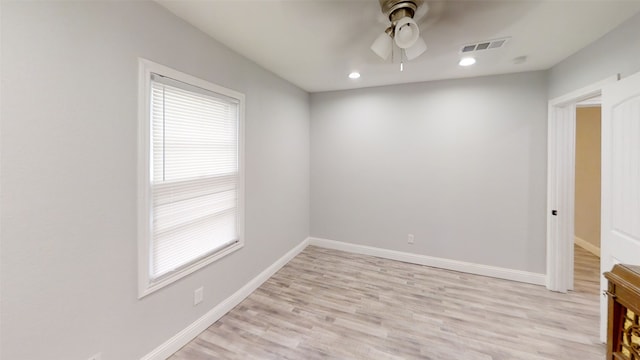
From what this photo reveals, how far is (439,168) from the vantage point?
346cm

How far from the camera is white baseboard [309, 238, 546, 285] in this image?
3.09m

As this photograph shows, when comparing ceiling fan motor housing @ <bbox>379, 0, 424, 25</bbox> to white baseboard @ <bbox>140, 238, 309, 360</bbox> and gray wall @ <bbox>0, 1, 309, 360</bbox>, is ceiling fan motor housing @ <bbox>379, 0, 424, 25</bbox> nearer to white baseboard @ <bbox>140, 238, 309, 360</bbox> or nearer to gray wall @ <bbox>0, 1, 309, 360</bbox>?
gray wall @ <bbox>0, 1, 309, 360</bbox>

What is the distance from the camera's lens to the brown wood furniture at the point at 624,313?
1.00 m

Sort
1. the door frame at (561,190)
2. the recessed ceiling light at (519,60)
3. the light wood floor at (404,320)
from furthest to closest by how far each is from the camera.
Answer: the door frame at (561,190), the recessed ceiling light at (519,60), the light wood floor at (404,320)

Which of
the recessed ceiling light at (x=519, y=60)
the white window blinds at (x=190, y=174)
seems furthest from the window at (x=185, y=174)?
the recessed ceiling light at (x=519, y=60)

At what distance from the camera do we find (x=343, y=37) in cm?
219

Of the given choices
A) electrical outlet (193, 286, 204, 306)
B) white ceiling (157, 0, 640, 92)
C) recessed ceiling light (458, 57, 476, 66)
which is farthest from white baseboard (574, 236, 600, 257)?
electrical outlet (193, 286, 204, 306)

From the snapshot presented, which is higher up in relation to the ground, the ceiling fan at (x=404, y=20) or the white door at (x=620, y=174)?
the ceiling fan at (x=404, y=20)

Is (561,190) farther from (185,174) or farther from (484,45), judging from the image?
(185,174)

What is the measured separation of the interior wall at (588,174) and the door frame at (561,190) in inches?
81.6

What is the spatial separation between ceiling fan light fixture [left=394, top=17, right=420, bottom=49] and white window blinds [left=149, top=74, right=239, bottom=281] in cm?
157

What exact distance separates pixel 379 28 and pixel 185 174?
195 cm

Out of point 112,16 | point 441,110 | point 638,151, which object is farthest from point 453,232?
point 112,16

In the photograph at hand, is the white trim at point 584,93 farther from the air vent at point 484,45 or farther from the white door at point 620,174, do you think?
the air vent at point 484,45
